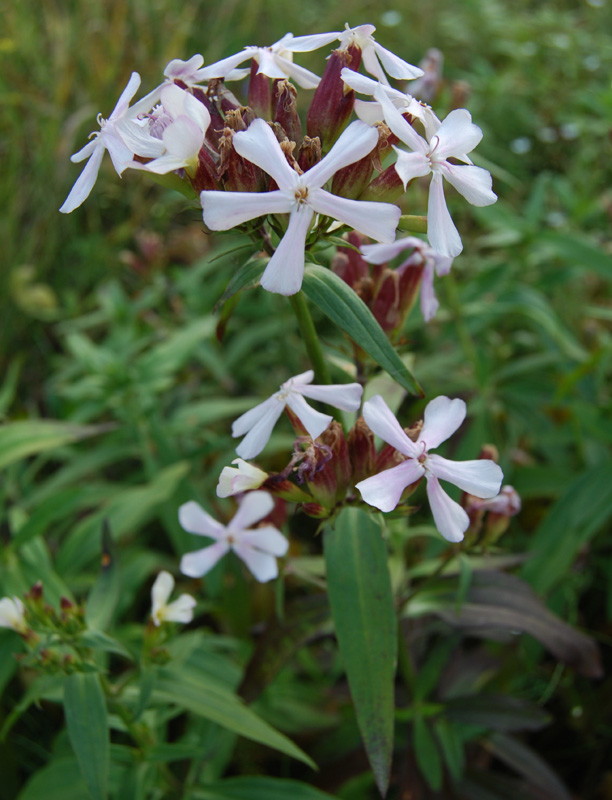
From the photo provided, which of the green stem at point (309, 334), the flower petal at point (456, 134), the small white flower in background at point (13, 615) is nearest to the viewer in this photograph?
the flower petal at point (456, 134)

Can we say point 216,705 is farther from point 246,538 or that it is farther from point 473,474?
point 473,474

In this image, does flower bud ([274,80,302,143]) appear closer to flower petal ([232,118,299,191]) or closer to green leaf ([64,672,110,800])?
flower petal ([232,118,299,191])

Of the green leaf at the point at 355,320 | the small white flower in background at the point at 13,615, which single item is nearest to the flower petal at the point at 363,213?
the green leaf at the point at 355,320

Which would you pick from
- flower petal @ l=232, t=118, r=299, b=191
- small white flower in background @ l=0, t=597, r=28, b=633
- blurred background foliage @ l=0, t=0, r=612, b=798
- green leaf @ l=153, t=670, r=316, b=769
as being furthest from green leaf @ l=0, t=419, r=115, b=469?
flower petal @ l=232, t=118, r=299, b=191

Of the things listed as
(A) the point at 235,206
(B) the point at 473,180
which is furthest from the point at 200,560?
(B) the point at 473,180

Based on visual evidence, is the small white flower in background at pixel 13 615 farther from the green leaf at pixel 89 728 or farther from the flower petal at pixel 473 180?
the flower petal at pixel 473 180
